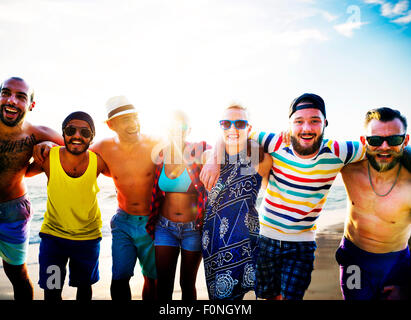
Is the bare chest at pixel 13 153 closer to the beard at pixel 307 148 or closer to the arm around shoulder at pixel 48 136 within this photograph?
the arm around shoulder at pixel 48 136

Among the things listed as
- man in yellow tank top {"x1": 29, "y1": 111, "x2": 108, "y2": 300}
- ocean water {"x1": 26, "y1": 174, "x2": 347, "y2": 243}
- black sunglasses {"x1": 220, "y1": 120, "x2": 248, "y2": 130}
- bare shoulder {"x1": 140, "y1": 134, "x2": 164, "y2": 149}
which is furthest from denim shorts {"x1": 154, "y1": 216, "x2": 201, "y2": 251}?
ocean water {"x1": 26, "y1": 174, "x2": 347, "y2": 243}

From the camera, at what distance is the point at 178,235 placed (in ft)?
10.3

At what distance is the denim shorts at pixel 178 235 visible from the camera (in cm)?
309

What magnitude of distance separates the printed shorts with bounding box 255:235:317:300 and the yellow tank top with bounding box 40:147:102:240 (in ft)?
6.79

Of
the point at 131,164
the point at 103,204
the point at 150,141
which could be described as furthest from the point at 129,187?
the point at 103,204

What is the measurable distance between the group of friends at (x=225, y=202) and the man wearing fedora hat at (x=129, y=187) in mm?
14

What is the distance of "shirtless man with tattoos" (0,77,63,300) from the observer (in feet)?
12.0

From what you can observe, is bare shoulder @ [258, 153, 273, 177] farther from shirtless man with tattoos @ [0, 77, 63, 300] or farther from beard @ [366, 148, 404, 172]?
shirtless man with tattoos @ [0, 77, 63, 300]

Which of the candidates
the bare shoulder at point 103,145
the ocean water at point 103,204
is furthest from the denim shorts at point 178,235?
the ocean water at point 103,204

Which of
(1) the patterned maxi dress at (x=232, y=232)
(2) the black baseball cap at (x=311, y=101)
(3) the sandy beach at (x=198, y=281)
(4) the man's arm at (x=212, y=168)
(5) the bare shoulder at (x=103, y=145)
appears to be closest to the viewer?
(1) the patterned maxi dress at (x=232, y=232)

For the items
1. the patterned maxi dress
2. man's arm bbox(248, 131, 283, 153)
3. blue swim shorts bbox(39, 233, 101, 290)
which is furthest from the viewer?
blue swim shorts bbox(39, 233, 101, 290)
